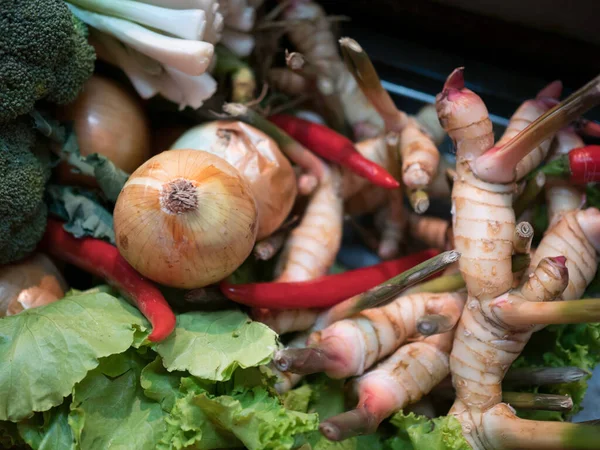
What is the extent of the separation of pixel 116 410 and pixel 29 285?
271 millimetres

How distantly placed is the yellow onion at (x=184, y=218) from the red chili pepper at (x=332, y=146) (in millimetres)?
298

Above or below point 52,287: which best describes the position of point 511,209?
above

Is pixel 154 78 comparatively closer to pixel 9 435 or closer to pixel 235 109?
pixel 235 109

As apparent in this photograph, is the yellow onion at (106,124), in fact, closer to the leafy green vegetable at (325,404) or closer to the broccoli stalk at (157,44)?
the broccoli stalk at (157,44)

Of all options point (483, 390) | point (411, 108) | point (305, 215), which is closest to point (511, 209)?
point (483, 390)

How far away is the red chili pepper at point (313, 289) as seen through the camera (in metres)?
1.04

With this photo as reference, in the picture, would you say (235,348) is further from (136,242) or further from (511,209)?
(511,209)

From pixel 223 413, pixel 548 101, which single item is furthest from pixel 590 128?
pixel 223 413

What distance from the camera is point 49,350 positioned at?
0.89 meters

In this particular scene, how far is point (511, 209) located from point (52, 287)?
78cm

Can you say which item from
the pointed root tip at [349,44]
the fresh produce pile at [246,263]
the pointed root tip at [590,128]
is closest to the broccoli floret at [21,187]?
the fresh produce pile at [246,263]

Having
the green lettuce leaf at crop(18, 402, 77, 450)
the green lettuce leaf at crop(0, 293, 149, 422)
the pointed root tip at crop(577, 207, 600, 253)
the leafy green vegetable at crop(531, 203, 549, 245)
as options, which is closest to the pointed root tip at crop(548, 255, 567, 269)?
the pointed root tip at crop(577, 207, 600, 253)

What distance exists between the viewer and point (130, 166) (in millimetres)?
1144

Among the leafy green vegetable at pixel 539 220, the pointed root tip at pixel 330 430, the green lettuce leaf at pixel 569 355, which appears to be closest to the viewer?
the pointed root tip at pixel 330 430
